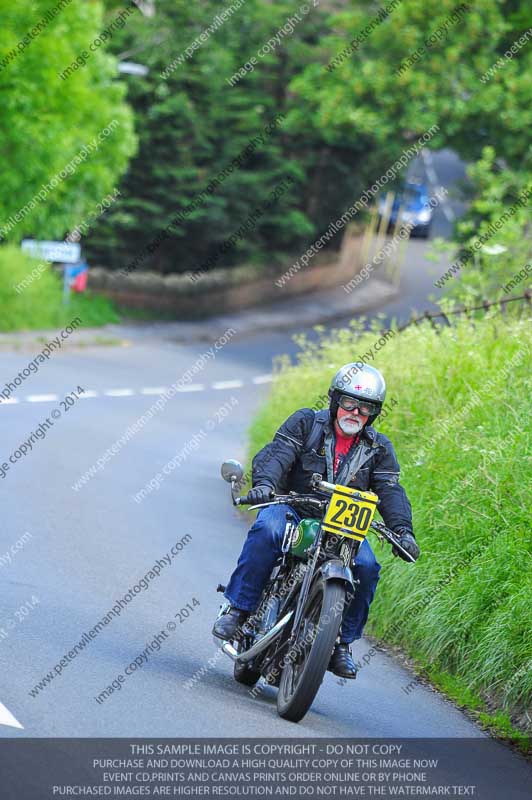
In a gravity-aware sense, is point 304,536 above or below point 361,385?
below

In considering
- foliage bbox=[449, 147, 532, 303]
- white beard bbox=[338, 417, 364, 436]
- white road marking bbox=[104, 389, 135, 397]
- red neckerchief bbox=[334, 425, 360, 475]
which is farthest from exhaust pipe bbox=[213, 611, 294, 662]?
white road marking bbox=[104, 389, 135, 397]

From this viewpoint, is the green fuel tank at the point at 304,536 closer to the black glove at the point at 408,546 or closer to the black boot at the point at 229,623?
the black glove at the point at 408,546

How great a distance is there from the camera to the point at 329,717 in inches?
334

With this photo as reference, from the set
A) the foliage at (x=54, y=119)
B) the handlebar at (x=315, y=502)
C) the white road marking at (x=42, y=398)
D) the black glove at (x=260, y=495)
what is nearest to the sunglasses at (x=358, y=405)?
the handlebar at (x=315, y=502)

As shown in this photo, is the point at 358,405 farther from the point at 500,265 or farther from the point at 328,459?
the point at 500,265

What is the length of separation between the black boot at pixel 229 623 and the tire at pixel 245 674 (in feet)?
0.64

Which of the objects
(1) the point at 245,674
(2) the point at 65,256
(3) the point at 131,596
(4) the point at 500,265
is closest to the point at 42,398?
(4) the point at 500,265

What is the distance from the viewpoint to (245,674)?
8797 mm

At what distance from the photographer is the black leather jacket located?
838cm

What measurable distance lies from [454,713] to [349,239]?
42643mm

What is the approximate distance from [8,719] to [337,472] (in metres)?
2.34

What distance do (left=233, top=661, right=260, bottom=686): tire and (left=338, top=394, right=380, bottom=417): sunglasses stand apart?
5.41 feet

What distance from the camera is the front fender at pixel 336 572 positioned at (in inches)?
302

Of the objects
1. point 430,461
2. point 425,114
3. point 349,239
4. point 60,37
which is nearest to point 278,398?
point 430,461
